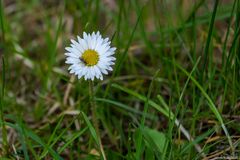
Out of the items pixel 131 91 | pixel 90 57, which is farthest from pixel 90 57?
pixel 131 91

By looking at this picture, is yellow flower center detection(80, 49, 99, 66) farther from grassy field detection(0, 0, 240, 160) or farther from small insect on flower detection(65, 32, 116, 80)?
grassy field detection(0, 0, 240, 160)

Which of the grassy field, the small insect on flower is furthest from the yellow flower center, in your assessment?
the grassy field

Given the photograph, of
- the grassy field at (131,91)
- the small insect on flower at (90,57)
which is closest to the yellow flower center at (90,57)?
the small insect on flower at (90,57)

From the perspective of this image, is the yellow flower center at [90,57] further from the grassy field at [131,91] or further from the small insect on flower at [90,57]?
the grassy field at [131,91]

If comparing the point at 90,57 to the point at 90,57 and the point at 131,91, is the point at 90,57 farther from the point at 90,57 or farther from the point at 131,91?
the point at 131,91

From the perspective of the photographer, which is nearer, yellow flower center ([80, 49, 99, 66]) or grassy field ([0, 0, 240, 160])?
yellow flower center ([80, 49, 99, 66])

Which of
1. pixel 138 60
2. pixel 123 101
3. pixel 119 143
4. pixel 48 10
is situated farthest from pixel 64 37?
pixel 119 143
